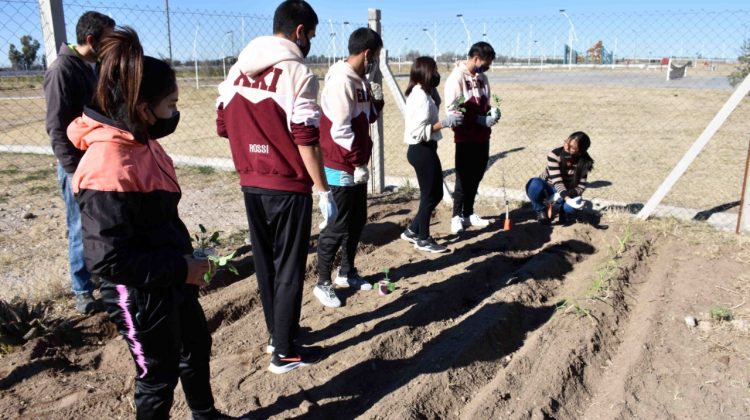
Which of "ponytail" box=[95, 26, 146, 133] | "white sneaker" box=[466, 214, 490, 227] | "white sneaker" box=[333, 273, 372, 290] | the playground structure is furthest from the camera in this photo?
the playground structure

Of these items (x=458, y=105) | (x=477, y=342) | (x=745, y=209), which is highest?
(x=458, y=105)

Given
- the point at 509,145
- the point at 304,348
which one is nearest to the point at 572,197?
the point at 304,348

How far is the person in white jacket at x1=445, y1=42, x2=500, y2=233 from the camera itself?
4962 mm

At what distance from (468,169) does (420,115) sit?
3.26ft

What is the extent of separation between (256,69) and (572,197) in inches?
153

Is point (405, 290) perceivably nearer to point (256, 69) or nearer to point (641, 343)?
point (641, 343)

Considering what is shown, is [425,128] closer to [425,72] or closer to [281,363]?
[425,72]

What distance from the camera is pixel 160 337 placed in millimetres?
2094

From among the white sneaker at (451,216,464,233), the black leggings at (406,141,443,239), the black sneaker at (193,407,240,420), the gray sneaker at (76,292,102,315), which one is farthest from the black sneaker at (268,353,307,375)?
the white sneaker at (451,216,464,233)

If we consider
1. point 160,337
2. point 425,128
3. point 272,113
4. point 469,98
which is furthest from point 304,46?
point 469,98

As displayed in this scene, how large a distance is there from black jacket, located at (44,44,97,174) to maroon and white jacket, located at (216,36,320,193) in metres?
1.01

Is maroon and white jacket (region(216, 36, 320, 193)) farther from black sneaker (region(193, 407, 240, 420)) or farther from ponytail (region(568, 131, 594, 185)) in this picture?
ponytail (region(568, 131, 594, 185))

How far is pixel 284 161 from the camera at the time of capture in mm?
2824

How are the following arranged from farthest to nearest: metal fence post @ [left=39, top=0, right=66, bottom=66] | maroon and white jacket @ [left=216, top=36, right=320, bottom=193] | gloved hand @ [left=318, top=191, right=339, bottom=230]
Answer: metal fence post @ [left=39, top=0, right=66, bottom=66], gloved hand @ [left=318, top=191, right=339, bottom=230], maroon and white jacket @ [left=216, top=36, right=320, bottom=193]
